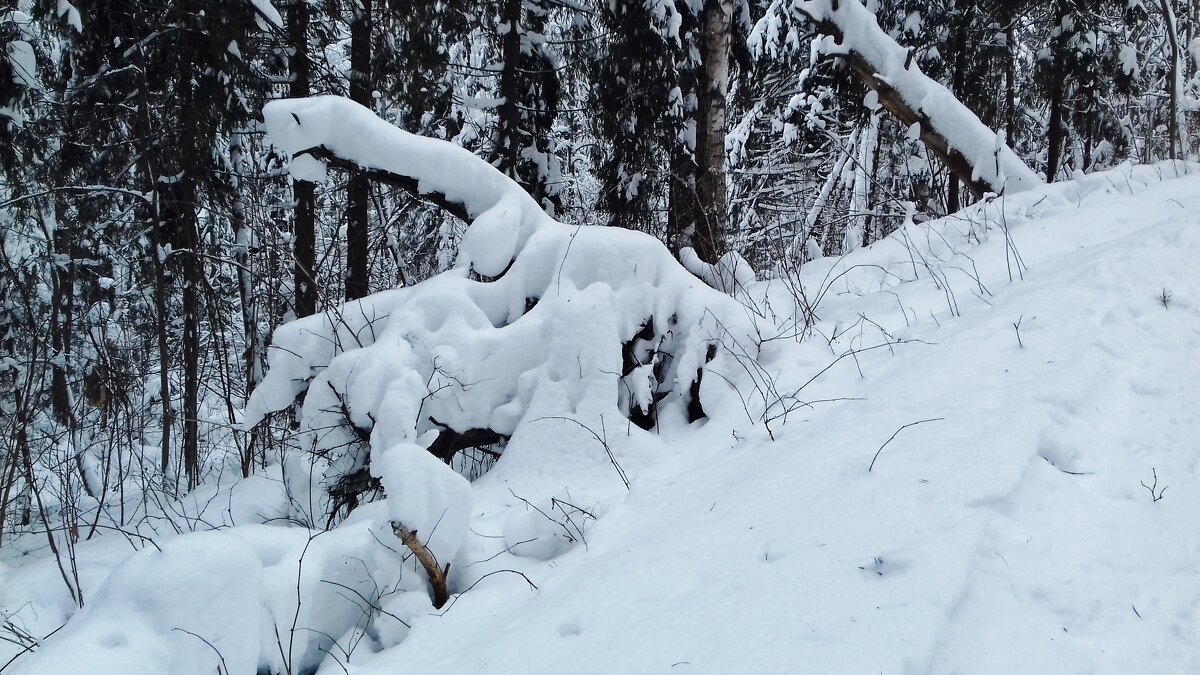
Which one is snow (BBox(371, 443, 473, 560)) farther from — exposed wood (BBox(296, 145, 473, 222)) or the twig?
exposed wood (BBox(296, 145, 473, 222))

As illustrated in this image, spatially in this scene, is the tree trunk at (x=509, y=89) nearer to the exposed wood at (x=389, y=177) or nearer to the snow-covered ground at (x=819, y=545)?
the exposed wood at (x=389, y=177)

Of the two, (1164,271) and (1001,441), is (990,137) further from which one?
(1001,441)

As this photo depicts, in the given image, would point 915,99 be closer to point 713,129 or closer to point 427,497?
point 713,129

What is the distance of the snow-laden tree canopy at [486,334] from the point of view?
3383mm

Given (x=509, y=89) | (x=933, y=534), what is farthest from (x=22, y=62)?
(x=933, y=534)

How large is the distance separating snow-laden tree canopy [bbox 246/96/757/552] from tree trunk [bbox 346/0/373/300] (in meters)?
3.73

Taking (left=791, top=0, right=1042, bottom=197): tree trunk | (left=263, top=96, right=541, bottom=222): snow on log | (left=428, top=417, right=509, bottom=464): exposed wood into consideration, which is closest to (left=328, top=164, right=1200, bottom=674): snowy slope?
(left=428, top=417, right=509, bottom=464): exposed wood

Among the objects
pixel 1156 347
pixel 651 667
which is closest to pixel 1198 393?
pixel 1156 347

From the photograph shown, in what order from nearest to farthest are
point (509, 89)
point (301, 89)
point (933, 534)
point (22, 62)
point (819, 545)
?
point (933, 534)
point (819, 545)
point (22, 62)
point (301, 89)
point (509, 89)

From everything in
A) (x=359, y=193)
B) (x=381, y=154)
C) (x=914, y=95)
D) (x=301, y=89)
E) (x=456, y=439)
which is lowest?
(x=456, y=439)

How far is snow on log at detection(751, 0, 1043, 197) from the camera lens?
23.1ft

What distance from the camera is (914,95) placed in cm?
718

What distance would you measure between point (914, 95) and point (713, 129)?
2.31 metres

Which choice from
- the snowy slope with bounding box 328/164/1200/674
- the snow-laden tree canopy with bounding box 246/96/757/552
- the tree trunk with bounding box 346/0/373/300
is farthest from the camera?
the tree trunk with bounding box 346/0/373/300
